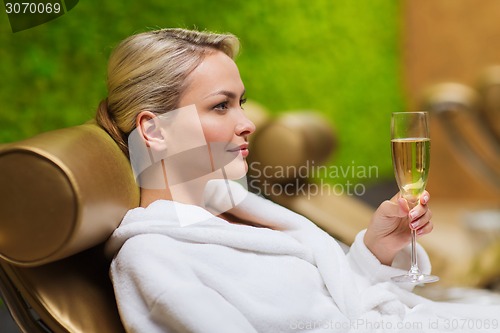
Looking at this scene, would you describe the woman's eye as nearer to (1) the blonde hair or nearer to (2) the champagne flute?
(1) the blonde hair

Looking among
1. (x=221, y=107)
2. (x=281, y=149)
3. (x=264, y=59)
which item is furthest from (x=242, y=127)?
(x=264, y=59)

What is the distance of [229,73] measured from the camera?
40.6 inches

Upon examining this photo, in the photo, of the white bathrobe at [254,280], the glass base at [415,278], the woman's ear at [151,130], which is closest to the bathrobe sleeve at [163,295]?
the white bathrobe at [254,280]

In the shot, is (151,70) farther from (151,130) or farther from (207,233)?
(207,233)

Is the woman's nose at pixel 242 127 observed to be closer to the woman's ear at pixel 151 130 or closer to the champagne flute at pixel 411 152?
the woman's ear at pixel 151 130

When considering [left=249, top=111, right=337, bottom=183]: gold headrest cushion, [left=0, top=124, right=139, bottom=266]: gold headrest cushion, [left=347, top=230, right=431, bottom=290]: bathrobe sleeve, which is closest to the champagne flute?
[left=347, top=230, right=431, bottom=290]: bathrobe sleeve

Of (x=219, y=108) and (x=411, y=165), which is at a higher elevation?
(x=219, y=108)

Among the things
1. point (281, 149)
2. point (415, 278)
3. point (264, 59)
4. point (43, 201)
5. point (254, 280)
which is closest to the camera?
point (43, 201)

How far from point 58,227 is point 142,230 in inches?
5.6

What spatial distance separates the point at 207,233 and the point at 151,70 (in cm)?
25

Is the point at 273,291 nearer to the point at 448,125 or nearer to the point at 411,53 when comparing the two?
the point at 448,125

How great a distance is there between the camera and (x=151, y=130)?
101cm

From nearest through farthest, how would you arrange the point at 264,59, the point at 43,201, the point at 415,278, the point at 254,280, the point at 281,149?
the point at 43,201 → the point at 254,280 → the point at 415,278 → the point at 281,149 → the point at 264,59

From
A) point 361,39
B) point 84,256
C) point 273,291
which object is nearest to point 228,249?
point 273,291
